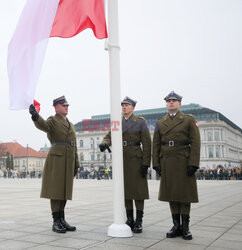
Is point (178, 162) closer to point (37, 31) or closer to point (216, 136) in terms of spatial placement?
point (37, 31)

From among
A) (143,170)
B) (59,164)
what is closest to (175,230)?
(143,170)

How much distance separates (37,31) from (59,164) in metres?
2.29

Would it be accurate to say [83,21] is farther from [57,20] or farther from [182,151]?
[182,151]

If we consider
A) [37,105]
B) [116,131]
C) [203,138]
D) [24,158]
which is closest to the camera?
[116,131]

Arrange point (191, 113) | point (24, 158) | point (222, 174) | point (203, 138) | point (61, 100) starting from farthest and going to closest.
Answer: point (24, 158), point (191, 113), point (203, 138), point (222, 174), point (61, 100)

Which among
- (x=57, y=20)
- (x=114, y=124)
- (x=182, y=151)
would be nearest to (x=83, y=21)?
(x=57, y=20)

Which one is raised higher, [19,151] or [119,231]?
[19,151]

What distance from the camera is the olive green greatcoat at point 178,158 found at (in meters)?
5.18

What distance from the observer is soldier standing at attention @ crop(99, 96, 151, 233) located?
18.3 feet

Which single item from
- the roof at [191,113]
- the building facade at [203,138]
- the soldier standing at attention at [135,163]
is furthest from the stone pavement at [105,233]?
the roof at [191,113]

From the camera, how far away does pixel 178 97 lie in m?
5.52

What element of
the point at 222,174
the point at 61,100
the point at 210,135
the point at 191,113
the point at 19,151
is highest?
the point at 191,113

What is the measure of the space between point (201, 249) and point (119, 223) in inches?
53.7

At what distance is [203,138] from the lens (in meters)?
94.8
